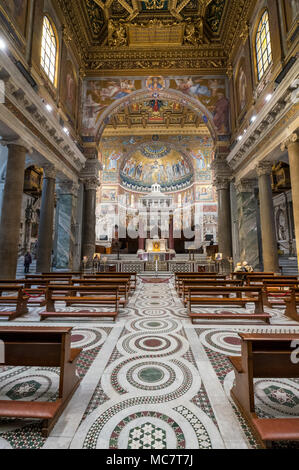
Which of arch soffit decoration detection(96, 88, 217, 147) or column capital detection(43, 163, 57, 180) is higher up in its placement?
arch soffit decoration detection(96, 88, 217, 147)

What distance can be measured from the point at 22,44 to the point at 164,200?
1618 cm

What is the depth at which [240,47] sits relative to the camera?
10.8m

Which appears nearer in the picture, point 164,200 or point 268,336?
point 268,336

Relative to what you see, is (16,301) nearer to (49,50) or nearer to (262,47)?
(49,50)

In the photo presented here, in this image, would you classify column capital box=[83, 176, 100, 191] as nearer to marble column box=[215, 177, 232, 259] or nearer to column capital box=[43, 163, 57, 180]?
column capital box=[43, 163, 57, 180]

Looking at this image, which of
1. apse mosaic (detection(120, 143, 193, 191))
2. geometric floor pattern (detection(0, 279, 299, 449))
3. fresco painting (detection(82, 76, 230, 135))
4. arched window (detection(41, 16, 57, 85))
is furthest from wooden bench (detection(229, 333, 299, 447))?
apse mosaic (detection(120, 143, 193, 191))

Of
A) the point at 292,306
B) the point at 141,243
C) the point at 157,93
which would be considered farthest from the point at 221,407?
the point at 141,243

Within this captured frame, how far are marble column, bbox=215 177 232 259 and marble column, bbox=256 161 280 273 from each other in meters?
2.75

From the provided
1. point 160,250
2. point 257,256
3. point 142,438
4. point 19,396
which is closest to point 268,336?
point 142,438

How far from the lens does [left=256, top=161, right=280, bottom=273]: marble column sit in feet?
28.4

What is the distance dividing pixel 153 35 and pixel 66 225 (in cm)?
1187

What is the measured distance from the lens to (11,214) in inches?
262

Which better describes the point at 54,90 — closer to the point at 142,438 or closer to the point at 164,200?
the point at 142,438

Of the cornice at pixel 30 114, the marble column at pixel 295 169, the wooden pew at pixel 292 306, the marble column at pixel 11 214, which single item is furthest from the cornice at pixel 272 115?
the marble column at pixel 11 214
